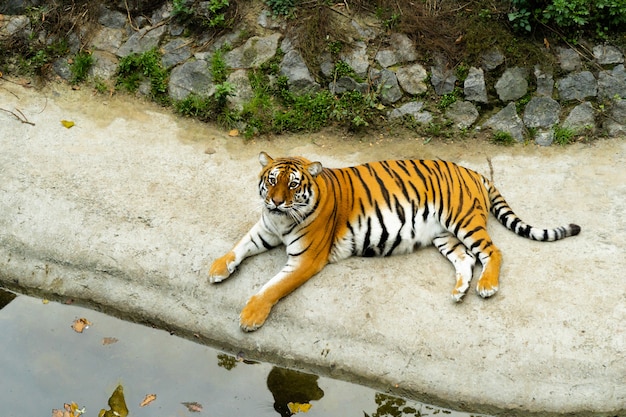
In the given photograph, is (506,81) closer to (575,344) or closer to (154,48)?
(575,344)

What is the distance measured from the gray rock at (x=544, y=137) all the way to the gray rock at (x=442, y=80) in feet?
2.88

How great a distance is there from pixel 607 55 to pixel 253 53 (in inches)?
129

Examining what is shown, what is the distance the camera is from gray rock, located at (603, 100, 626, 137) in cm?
646

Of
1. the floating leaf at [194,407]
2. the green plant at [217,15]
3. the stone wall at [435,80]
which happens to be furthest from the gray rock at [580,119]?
the floating leaf at [194,407]

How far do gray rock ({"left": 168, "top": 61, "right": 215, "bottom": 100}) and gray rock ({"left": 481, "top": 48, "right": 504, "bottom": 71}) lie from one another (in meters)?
2.52

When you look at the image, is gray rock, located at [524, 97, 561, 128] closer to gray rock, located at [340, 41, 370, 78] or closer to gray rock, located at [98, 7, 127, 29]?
gray rock, located at [340, 41, 370, 78]

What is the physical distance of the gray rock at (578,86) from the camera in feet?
Result: 21.6

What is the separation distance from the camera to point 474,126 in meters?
6.57

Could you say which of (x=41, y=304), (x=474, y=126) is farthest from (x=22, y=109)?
(x=474, y=126)

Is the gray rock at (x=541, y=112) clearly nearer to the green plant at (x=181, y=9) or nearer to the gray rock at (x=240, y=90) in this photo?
the gray rock at (x=240, y=90)

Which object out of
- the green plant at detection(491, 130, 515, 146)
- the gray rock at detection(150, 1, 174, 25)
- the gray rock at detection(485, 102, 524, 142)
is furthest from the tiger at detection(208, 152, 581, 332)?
the gray rock at detection(150, 1, 174, 25)

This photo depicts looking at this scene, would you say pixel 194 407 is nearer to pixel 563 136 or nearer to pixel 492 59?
pixel 563 136

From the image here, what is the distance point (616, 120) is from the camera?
6512mm

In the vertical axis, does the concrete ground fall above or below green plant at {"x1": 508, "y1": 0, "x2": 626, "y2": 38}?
below
